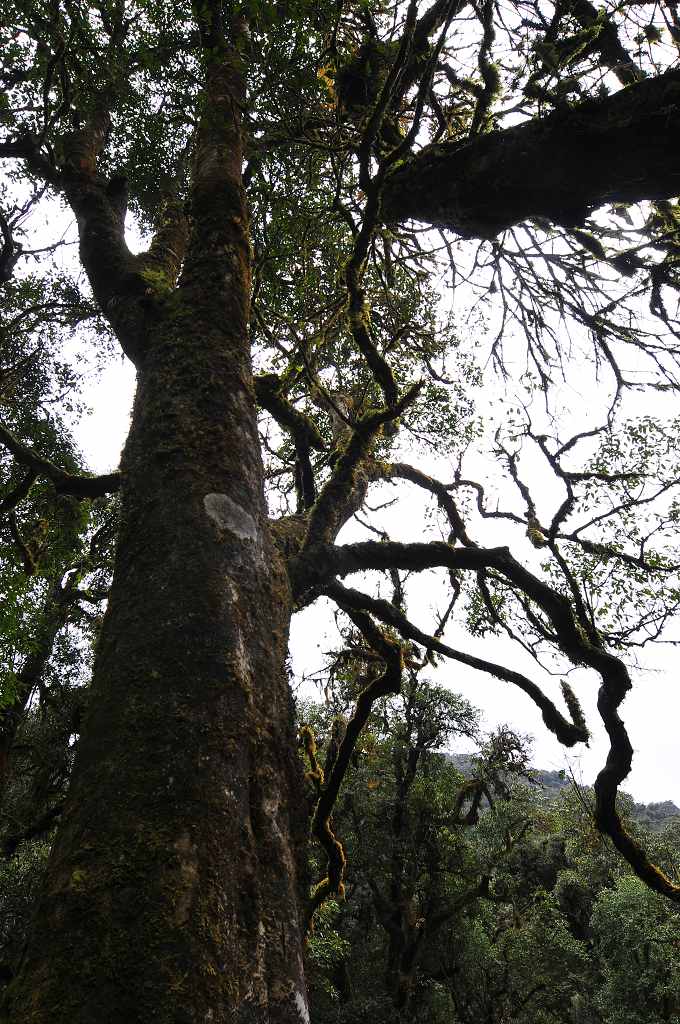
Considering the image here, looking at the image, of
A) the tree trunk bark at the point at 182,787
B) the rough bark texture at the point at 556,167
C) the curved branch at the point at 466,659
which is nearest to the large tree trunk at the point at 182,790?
the tree trunk bark at the point at 182,787

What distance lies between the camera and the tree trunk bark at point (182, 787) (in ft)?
3.19

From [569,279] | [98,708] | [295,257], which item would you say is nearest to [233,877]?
[98,708]

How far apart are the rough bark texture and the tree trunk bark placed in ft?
10.2

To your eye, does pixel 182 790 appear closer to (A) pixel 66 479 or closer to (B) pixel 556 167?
(A) pixel 66 479

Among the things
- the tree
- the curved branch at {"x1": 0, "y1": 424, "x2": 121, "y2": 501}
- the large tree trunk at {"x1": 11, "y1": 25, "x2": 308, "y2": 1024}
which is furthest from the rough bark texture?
the curved branch at {"x1": 0, "y1": 424, "x2": 121, "y2": 501}

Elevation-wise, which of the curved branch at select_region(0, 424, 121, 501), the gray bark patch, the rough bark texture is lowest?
the gray bark patch

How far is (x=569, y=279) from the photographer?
5.99 meters

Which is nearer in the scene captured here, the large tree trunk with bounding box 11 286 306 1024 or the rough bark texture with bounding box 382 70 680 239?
the large tree trunk with bounding box 11 286 306 1024

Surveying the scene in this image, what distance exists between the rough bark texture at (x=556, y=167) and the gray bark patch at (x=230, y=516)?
336 centimetres

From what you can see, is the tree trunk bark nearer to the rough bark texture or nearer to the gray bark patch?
the gray bark patch

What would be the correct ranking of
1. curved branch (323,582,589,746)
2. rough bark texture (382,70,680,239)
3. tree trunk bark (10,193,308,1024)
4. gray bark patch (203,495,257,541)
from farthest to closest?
curved branch (323,582,589,746) → rough bark texture (382,70,680,239) → gray bark patch (203,495,257,541) → tree trunk bark (10,193,308,1024)

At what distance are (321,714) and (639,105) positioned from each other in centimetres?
1346

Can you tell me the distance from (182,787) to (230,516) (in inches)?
36.6

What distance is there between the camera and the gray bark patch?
6.27 feet
